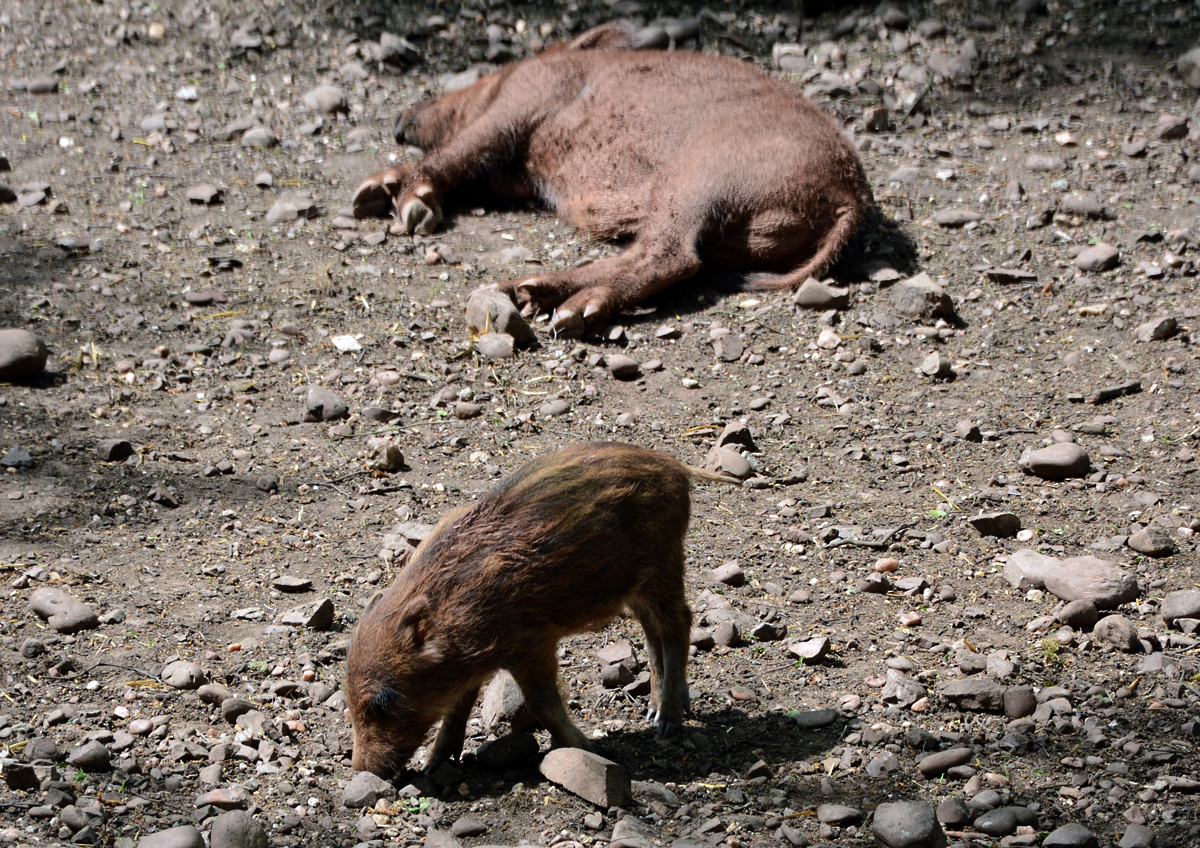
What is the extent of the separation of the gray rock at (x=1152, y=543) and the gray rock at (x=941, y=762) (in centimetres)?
128

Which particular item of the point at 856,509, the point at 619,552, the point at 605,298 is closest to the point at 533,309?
the point at 605,298

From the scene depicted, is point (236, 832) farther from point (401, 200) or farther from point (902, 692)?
→ point (401, 200)

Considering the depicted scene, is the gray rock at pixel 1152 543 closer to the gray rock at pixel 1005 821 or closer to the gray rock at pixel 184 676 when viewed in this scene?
the gray rock at pixel 1005 821

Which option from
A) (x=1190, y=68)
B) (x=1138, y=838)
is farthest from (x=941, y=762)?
(x=1190, y=68)

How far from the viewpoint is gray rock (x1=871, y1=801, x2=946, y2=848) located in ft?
8.13

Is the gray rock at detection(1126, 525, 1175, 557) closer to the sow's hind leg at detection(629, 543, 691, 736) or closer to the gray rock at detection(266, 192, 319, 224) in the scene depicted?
the sow's hind leg at detection(629, 543, 691, 736)

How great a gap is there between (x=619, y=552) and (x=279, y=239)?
377 cm

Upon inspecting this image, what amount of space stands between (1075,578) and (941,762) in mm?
1010

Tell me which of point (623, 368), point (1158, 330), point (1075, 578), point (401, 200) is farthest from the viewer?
point (401, 200)

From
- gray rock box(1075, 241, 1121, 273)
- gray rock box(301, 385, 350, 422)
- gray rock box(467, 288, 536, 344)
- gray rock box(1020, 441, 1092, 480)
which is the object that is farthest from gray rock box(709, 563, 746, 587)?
gray rock box(1075, 241, 1121, 273)

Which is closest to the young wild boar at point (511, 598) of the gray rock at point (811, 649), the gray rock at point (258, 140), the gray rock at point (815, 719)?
the gray rock at point (815, 719)

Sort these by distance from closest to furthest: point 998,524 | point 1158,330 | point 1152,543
Answer: point 1152,543 < point 998,524 < point 1158,330

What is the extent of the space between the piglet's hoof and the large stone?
3981 mm

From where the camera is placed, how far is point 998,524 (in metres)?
3.93
